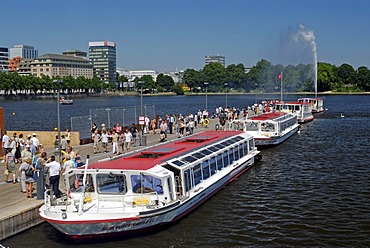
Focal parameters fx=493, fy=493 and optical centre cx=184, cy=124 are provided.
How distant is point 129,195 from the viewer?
20.8 meters

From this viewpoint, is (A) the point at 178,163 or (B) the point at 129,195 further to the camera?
(A) the point at 178,163

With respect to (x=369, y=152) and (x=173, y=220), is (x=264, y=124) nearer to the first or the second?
(x=369, y=152)

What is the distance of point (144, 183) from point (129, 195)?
0.81 m

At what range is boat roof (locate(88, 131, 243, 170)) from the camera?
21.8m

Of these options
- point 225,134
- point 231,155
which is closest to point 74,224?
point 231,155

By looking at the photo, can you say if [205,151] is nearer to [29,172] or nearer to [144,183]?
[144,183]

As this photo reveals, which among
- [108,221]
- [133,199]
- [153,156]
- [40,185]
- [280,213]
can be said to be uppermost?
[153,156]

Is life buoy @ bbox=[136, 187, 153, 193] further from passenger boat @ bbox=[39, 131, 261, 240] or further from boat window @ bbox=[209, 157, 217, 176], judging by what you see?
boat window @ bbox=[209, 157, 217, 176]

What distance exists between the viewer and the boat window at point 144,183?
68.6 ft

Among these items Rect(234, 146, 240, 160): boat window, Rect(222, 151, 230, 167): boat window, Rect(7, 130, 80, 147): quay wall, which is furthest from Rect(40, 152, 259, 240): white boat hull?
Rect(7, 130, 80, 147): quay wall

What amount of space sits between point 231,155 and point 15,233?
16.5 m

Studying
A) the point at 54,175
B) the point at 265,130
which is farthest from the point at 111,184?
the point at 265,130

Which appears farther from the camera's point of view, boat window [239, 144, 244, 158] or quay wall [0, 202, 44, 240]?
boat window [239, 144, 244, 158]

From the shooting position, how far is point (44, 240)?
65.8ft
